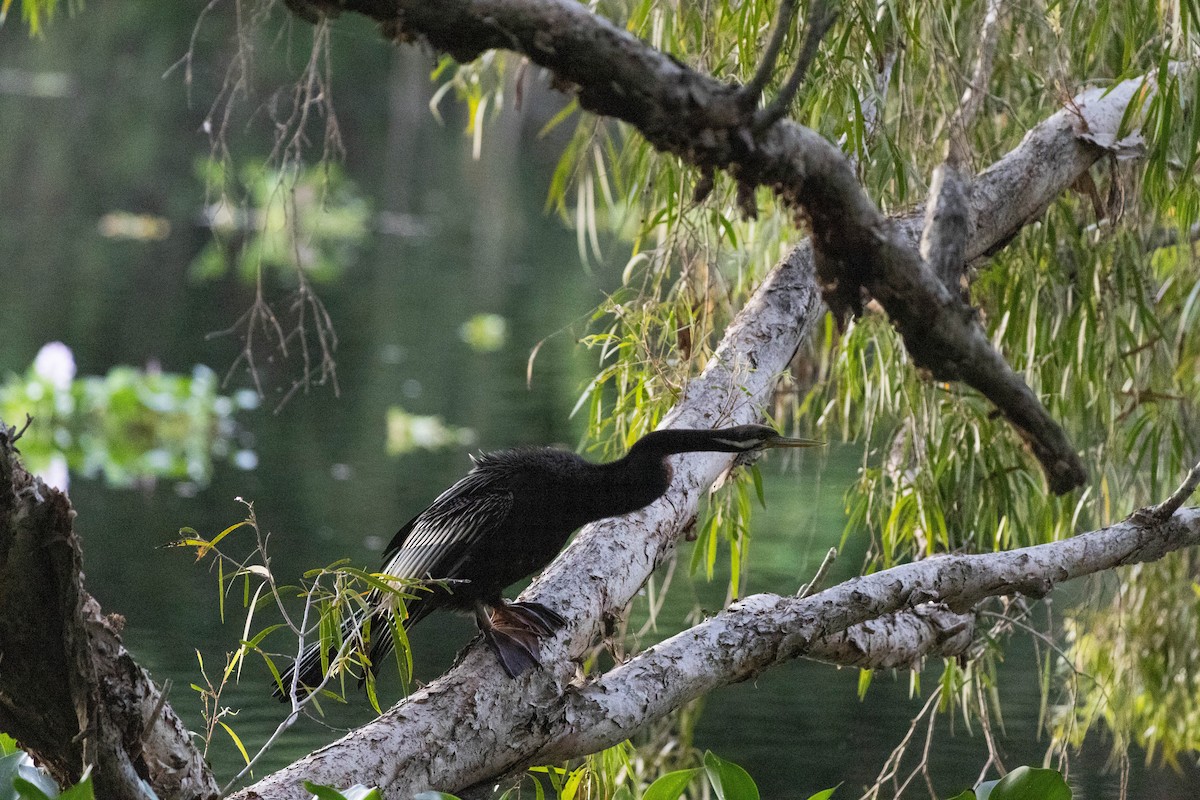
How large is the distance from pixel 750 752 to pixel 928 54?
1.96 meters

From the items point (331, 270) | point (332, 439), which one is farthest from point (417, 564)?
point (331, 270)

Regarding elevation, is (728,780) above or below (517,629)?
below

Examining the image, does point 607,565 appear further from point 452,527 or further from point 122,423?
point 122,423

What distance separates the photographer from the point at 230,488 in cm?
561

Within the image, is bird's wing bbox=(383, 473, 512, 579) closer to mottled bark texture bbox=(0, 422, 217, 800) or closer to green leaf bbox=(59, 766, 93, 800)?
mottled bark texture bbox=(0, 422, 217, 800)

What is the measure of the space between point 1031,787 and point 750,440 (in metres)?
0.64

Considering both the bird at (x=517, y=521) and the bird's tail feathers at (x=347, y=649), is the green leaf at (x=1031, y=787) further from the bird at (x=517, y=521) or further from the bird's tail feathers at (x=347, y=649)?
the bird's tail feathers at (x=347, y=649)

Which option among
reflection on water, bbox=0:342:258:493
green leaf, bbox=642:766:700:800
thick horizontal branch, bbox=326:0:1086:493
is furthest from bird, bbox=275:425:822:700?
reflection on water, bbox=0:342:258:493

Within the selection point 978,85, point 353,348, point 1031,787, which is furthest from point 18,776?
point 353,348

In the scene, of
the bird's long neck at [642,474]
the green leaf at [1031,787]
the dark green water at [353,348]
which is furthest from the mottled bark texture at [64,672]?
the dark green water at [353,348]

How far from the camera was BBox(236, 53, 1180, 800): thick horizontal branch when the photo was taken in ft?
6.09

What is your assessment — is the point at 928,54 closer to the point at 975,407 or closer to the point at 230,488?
the point at 975,407

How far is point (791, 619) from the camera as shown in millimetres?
2096

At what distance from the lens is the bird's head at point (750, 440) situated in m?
2.09
